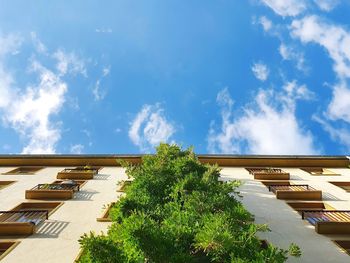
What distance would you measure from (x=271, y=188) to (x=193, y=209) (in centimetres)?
950

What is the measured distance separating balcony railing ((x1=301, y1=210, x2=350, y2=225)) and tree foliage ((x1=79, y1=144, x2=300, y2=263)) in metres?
5.12

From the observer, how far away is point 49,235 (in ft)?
41.4

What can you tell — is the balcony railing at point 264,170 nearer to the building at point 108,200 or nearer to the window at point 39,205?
the building at point 108,200

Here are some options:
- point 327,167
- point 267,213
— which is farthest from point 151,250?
point 327,167

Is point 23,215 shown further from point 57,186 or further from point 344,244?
point 344,244

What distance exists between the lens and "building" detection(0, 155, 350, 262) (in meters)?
12.1

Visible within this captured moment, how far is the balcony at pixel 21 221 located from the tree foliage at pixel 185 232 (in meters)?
3.68

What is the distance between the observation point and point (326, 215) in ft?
50.0

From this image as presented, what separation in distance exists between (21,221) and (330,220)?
1246 cm

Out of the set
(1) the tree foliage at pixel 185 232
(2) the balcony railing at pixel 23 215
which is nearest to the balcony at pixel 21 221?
(2) the balcony railing at pixel 23 215

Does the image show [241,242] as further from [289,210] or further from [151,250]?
[289,210]

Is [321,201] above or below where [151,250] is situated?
above

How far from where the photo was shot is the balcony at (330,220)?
1307 centimetres

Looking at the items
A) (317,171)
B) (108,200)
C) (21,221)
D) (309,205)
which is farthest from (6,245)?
(317,171)
